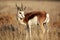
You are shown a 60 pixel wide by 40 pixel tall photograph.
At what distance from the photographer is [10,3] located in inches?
78.5

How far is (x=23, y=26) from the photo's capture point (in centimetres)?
193

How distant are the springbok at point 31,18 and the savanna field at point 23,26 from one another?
0.05m

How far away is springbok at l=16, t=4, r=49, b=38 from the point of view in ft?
6.36

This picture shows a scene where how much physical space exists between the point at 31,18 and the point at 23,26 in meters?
0.15

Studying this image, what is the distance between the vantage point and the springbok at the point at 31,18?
1.94m

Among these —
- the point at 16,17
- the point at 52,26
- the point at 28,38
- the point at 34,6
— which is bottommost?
the point at 28,38

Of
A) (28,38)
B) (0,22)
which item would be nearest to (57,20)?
(28,38)

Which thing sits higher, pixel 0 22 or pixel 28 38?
pixel 0 22

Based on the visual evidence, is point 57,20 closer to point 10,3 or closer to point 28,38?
point 28,38

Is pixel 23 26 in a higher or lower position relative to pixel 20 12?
lower

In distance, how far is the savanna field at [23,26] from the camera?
1911 mm

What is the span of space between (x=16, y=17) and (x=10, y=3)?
22 cm

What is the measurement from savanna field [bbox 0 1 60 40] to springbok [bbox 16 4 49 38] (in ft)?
0.16

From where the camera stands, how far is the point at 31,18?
195 centimetres
